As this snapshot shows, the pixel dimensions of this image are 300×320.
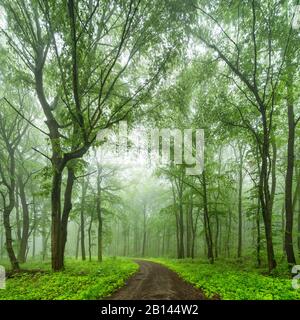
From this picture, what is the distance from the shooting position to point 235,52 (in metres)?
11.2

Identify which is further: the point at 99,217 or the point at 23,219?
the point at 23,219

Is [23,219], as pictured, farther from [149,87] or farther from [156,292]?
[149,87]

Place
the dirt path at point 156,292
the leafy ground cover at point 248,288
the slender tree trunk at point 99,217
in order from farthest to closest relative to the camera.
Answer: the slender tree trunk at point 99,217 < the dirt path at point 156,292 < the leafy ground cover at point 248,288

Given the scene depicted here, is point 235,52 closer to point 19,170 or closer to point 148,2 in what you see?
point 148,2

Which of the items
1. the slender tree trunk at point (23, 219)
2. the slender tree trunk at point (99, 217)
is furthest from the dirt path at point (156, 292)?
the slender tree trunk at point (23, 219)

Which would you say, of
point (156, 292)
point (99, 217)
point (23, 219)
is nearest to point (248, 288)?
point (156, 292)

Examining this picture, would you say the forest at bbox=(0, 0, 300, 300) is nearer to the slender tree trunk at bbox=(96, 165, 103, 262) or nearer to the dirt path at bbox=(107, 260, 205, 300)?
the dirt path at bbox=(107, 260, 205, 300)

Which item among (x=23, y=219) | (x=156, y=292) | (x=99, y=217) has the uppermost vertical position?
(x=99, y=217)

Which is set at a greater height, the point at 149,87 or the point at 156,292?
the point at 149,87

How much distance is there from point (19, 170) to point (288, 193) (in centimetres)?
1910

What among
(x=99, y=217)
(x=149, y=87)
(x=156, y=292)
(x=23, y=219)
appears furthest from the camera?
(x=23, y=219)

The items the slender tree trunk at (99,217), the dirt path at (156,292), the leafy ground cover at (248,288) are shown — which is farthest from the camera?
the slender tree trunk at (99,217)

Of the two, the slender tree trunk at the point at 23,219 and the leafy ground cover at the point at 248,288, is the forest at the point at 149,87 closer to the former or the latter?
the leafy ground cover at the point at 248,288

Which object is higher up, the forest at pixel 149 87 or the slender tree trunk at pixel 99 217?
the forest at pixel 149 87
